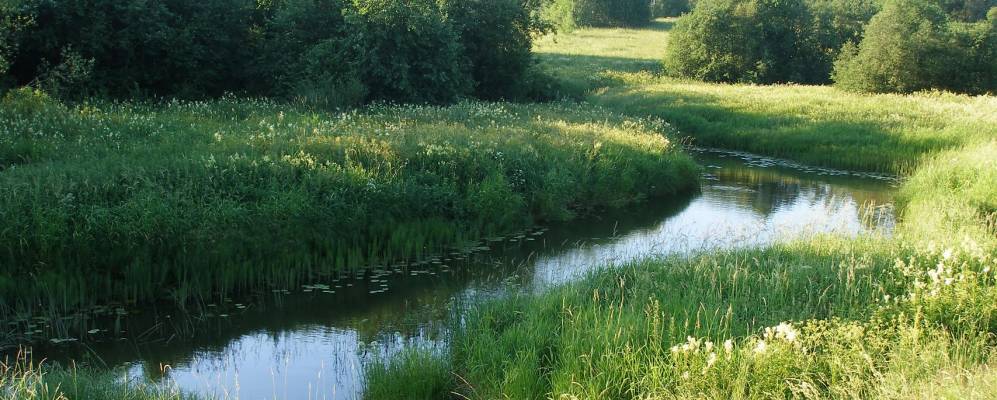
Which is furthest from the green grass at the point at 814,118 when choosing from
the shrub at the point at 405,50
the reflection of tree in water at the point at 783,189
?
the shrub at the point at 405,50

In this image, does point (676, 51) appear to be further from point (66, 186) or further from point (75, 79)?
point (66, 186)

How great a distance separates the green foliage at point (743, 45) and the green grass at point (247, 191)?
30.1 m

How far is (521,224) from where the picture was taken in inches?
593

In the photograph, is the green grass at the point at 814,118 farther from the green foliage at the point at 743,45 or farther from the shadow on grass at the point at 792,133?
the green foliage at the point at 743,45

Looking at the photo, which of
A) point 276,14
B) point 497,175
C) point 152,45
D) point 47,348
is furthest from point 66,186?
point 276,14

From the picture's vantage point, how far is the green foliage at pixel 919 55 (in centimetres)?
3731

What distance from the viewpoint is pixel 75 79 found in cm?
1855

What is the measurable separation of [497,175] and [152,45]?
10.8m

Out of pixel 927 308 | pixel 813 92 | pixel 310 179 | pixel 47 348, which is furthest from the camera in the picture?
pixel 813 92

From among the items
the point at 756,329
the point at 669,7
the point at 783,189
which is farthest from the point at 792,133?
the point at 669,7

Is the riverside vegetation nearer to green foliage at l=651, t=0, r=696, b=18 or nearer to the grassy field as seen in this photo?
the grassy field

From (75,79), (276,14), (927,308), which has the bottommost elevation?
(927,308)

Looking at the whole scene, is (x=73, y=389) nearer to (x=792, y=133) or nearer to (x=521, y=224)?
(x=521, y=224)

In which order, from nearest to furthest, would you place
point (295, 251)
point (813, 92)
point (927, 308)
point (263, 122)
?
point (927, 308), point (295, 251), point (263, 122), point (813, 92)
